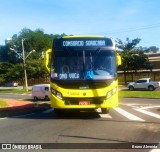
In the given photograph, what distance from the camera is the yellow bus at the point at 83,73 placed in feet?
45.0

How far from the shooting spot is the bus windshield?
45.4ft

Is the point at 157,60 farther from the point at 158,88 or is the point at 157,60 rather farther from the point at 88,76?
the point at 88,76

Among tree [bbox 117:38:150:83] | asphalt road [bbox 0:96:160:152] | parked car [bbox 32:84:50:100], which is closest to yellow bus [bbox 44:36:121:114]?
asphalt road [bbox 0:96:160:152]

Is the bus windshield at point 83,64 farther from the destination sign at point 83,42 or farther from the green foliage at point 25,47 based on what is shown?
the green foliage at point 25,47

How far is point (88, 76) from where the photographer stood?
13805 mm

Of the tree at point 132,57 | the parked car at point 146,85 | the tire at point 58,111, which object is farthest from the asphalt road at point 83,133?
the tree at point 132,57

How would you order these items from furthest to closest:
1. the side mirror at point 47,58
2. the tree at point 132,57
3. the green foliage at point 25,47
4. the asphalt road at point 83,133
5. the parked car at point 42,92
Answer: the green foliage at point 25,47 < the tree at point 132,57 < the parked car at point 42,92 < the side mirror at point 47,58 < the asphalt road at point 83,133

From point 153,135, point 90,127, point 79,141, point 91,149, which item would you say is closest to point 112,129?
point 90,127

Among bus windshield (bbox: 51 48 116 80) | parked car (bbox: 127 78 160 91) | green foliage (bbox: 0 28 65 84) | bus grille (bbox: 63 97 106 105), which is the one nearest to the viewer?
bus grille (bbox: 63 97 106 105)

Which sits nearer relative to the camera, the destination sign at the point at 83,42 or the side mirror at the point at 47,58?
the side mirror at the point at 47,58

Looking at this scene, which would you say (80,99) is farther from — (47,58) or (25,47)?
(25,47)

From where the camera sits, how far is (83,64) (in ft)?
45.9

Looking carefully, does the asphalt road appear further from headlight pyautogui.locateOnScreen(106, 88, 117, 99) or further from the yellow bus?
headlight pyautogui.locateOnScreen(106, 88, 117, 99)

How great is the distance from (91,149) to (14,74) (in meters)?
60.5
